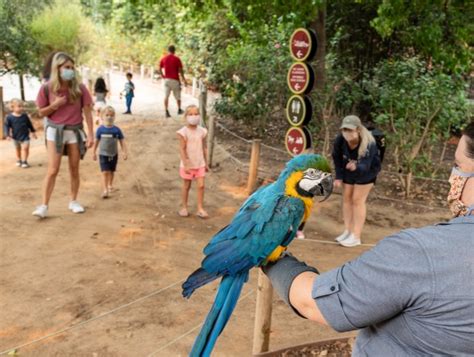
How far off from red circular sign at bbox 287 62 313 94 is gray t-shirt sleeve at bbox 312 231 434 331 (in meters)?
4.39

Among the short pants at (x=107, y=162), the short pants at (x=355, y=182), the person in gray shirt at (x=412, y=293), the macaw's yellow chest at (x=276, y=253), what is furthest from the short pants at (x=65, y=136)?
the person in gray shirt at (x=412, y=293)

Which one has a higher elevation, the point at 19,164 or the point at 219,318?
the point at 219,318

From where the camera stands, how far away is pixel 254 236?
195 centimetres

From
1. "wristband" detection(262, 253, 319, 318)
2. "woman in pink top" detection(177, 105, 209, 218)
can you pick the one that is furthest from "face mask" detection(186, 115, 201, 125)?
"wristband" detection(262, 253, 319, 318)

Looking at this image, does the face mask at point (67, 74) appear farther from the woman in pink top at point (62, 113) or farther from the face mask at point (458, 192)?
the face mask at point (458, 192)

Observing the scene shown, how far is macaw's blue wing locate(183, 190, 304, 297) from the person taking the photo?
188 cm

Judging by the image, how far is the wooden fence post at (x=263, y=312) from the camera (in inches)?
102

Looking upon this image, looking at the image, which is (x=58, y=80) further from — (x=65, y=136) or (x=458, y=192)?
(x=458, y=192)

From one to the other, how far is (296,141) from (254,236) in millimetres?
3479

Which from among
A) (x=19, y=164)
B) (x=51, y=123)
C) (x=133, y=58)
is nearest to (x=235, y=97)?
(x=19, y=164)

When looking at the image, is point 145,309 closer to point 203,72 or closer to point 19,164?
point 19,164

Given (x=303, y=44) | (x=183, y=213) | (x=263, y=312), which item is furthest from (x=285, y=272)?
(x=183, y=213)

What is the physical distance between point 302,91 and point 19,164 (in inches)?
197

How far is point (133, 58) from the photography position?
998 inches
